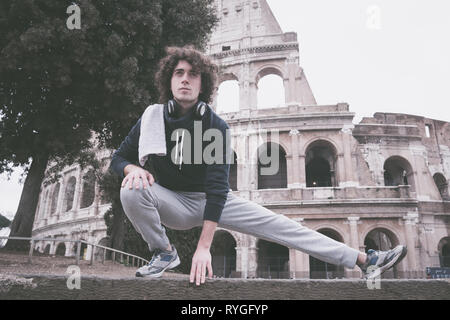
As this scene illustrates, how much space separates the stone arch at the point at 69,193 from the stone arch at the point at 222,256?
11652mm

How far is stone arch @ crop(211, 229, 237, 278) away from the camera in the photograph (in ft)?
53.6

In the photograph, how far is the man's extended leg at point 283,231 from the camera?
2.29 metres

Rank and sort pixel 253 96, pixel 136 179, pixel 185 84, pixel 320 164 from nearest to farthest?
pixel 136 179, pixel 185 84, pixel 253 96, pixel 320 164

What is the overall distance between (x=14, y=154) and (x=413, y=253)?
15.9 meters

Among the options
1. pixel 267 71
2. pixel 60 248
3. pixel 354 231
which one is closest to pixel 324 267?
pixel 354 231

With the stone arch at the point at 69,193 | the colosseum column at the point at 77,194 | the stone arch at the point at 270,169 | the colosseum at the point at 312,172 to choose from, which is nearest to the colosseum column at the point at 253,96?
the colosseum at the point at 312,172

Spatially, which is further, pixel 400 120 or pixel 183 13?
pixel 400 120

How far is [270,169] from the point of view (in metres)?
17.7

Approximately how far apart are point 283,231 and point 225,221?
420mm

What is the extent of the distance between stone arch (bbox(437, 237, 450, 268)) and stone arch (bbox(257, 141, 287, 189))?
26.3 ft

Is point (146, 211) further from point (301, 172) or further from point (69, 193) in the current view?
point (69, 193)

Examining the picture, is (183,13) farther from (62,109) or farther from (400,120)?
(400,120)

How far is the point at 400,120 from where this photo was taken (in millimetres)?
19781
